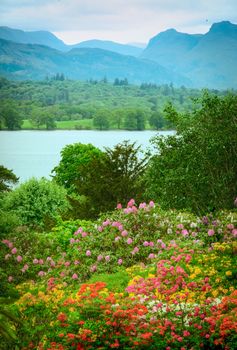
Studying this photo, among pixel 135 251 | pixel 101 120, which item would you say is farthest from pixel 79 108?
pixel 135 251

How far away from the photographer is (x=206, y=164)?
64.4ft

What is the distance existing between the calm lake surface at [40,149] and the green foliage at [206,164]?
45591mm

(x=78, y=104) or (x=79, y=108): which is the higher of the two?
(x=78, y=104)

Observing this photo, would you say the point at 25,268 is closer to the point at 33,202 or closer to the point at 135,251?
the point at 135,251

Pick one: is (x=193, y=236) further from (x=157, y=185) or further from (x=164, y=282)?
(x=157, y=185)

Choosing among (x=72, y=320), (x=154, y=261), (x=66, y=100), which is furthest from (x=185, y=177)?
(x=66, y=100)

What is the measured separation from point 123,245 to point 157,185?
9.92 meters

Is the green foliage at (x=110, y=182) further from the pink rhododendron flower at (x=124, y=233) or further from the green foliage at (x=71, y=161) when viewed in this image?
the green foliage at (x=71, y=161)

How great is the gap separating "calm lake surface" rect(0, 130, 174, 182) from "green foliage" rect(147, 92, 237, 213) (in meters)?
45.6

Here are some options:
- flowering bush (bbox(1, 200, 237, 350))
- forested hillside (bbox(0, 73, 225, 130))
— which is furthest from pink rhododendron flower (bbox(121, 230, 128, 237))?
forested hillside (bbox(0, 73, 225, 130))

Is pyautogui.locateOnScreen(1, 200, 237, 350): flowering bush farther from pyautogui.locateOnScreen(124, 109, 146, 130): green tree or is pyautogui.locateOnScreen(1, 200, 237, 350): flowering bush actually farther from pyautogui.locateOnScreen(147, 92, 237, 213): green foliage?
pyautogui.locateOnScreen(124, 109, 146, 130): green tree

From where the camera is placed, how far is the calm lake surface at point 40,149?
3068 inches

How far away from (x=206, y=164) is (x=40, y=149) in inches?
3326

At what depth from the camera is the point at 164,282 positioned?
8672 millimetres
